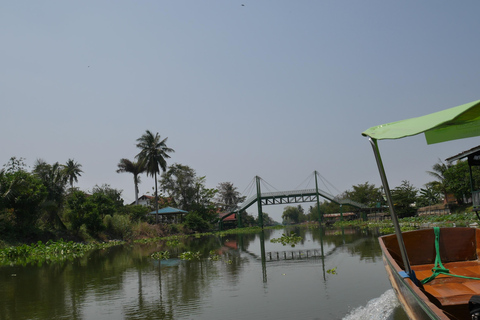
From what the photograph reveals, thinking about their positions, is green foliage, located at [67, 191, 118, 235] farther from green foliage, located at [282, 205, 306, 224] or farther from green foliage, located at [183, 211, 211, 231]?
green foliage, located at [282, 205, 306, 224]

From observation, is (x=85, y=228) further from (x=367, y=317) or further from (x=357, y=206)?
(x=357, y=206)

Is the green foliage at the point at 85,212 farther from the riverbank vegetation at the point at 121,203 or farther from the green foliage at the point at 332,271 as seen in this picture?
the green foliage at the point at 332,271

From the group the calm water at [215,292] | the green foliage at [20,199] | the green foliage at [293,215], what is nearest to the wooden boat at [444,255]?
the calm water at [215,292]

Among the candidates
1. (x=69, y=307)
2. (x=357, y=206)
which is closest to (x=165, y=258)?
(x=69, y=307)

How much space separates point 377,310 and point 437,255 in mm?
1628

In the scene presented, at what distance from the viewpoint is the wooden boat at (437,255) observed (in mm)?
4234

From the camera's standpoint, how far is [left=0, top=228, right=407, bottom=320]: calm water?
7664mm

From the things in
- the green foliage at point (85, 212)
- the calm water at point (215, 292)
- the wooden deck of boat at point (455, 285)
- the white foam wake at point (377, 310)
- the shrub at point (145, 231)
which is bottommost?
the white foam wake at point (377, 310)

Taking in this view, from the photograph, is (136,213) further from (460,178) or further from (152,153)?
(460,178)

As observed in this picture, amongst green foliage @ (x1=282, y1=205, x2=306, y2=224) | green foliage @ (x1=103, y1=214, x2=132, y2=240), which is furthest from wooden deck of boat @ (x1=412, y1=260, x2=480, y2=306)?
green foliage @ (x1=282, y1=205, x2=306, y2=224)

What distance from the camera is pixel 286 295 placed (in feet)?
29.2

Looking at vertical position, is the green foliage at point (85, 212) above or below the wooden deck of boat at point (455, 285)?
above

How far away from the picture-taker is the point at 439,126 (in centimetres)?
421

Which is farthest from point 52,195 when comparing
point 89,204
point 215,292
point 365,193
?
point 365,193
